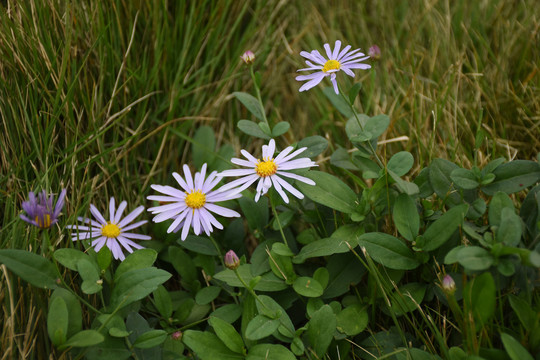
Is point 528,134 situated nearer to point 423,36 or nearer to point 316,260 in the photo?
point 423,36

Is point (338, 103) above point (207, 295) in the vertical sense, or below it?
above

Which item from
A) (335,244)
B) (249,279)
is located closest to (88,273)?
(249,279)

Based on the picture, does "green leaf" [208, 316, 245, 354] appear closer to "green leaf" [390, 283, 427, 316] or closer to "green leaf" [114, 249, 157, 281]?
"green leaf" [114, 249, 157, 281]

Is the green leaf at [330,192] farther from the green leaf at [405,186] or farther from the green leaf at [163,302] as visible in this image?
the green leaf at [163,302]

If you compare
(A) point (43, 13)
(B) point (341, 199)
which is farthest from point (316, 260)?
(A) point (43, 13)

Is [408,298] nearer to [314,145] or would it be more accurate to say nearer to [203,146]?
[314,145]

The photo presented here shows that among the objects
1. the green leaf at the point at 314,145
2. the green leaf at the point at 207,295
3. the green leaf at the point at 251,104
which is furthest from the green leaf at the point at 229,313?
the green leaf at the point at 251,104

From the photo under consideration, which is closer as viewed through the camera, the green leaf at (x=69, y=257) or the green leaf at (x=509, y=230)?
the green leaf at (x=509, y=230)

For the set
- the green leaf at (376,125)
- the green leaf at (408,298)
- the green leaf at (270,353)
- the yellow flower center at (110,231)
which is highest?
the green leaf at (376,125)
